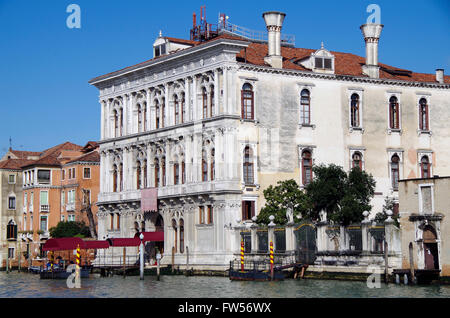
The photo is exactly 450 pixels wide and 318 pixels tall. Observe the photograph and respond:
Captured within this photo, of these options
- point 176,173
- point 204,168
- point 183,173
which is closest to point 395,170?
point 204,168

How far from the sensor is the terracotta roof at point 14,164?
8506 centimetres

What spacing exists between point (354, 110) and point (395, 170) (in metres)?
4.38

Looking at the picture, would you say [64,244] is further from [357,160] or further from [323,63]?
[323,63]

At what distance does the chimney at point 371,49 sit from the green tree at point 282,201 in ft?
32.9

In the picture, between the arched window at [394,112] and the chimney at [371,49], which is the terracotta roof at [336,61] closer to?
the chimney at [371,49]

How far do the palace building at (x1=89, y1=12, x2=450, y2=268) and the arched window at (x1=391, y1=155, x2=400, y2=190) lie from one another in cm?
7

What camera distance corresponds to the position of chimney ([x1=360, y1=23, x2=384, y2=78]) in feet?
197

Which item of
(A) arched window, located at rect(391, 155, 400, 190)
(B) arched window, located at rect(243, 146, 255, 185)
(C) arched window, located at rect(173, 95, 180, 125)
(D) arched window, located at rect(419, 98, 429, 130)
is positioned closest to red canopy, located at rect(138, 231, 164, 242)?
(C) arched window, located at rect(173, 95, 180, 125)

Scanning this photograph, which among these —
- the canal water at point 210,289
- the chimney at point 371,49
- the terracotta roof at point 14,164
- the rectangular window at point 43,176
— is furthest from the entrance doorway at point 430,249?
the terracotta roof at point 14,164

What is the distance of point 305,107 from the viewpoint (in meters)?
58.4

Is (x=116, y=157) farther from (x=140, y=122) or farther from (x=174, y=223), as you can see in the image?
(x=174, y=223)

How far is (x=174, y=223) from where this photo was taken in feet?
197

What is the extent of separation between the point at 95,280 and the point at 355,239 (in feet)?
49.7

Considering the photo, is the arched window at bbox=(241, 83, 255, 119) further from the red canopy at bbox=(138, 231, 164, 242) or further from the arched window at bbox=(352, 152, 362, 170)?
the red canopy at bbox=(138, 231, 164, 242)
